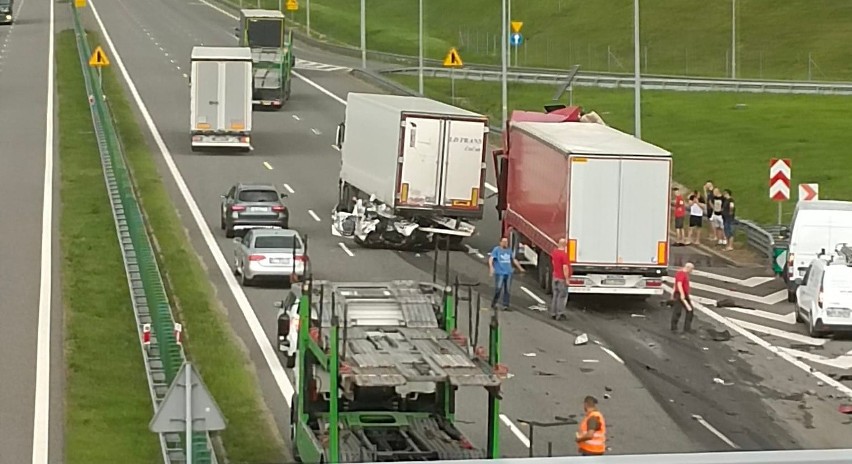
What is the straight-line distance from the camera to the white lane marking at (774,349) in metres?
27.7

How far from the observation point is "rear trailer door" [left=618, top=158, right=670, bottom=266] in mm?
33250

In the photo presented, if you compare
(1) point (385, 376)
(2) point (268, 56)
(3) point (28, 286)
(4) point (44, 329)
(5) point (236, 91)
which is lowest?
(4) point (44, 329)

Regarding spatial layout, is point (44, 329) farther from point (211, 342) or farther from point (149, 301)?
point (149, 301)

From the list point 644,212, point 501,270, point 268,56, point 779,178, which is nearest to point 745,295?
point 644,212

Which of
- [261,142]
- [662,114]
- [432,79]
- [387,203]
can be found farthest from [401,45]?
[387,203]

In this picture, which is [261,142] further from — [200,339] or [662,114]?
[200,339]

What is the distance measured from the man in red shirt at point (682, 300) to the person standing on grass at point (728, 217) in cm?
950

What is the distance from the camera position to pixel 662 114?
70500 millimetres

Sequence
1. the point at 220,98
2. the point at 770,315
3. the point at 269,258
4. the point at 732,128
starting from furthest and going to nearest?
the point at 732,128 → the point at 220,98 → the point at 269,258 → the point at 770,315

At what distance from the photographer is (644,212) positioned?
33406mm

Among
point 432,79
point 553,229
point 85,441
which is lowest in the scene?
point 85,441

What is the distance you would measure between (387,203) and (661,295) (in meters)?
7.81

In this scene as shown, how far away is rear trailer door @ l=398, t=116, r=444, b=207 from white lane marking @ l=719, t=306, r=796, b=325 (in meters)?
8.59

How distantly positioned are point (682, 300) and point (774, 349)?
205cm
